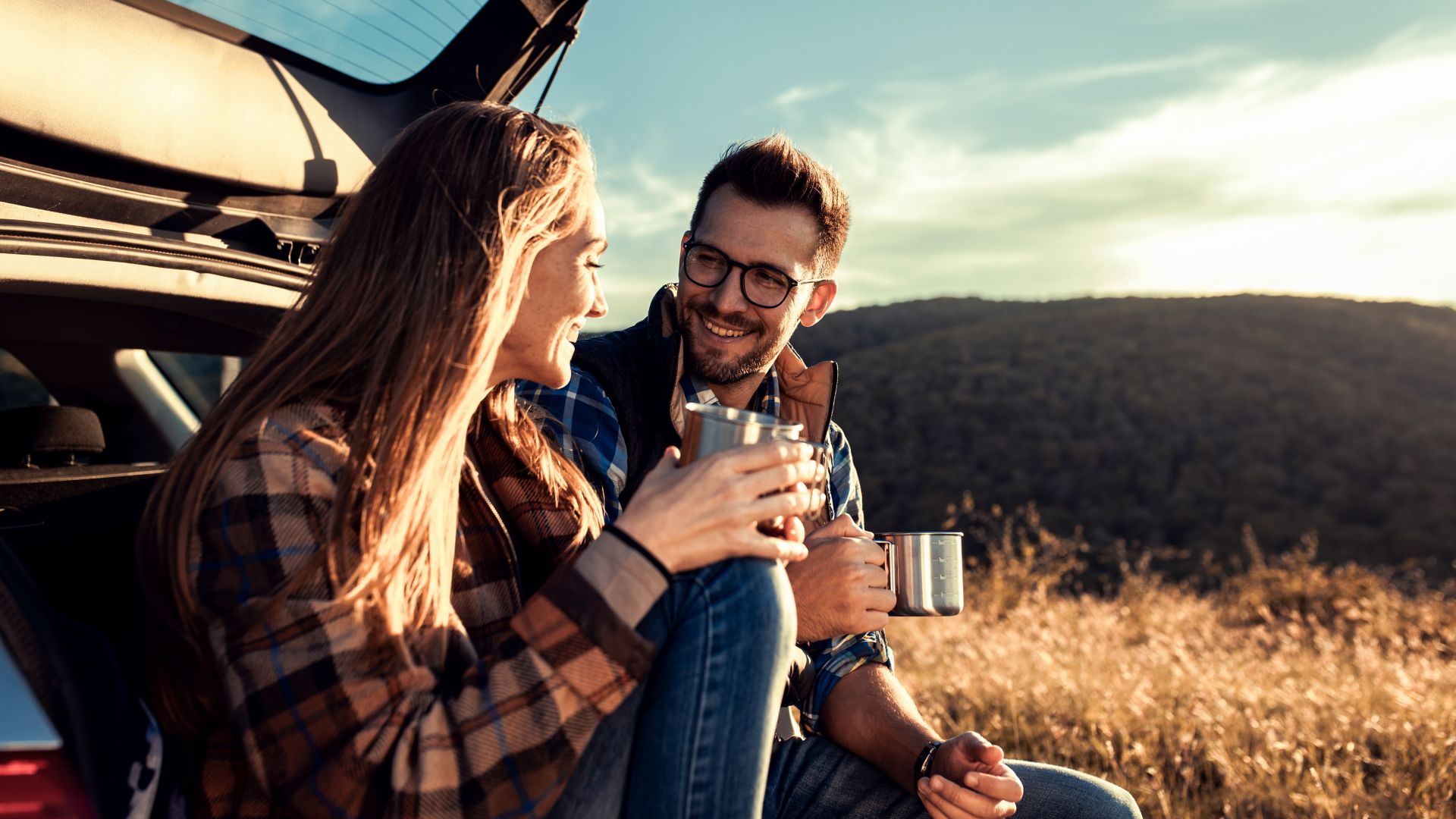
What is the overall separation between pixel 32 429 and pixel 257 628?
1.54 metres

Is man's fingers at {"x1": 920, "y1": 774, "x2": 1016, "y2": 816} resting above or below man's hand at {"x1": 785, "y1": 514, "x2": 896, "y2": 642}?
below

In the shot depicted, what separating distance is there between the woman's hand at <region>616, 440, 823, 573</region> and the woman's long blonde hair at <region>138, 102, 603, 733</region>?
279 mm

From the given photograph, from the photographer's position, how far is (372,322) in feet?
4.77

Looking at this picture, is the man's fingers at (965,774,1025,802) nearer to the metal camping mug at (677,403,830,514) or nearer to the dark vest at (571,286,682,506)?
the metal camping mug at (677,403,830,514)

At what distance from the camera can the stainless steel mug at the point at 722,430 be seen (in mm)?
1446

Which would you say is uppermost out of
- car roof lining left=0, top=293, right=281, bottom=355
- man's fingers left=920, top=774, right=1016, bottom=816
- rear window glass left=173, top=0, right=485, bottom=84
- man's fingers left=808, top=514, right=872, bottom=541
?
rear window glass left=173, top=0, right=485, bottom=84

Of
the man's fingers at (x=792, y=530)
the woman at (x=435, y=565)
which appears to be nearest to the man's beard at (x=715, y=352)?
the woman at (x=435, y=565)

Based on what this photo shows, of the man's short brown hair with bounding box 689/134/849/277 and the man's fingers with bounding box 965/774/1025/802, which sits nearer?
the man's fingers with bounding box 965/774/1025/802

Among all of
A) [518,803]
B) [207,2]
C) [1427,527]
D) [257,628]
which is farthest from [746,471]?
[1427,527]

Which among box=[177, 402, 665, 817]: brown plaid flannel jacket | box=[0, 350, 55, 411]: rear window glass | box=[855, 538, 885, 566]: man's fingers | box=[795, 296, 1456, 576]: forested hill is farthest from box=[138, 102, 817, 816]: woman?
box=[0, 350, 55, 411]: rear window glass

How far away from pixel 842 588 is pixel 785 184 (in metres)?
1.29

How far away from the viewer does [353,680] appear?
1.21m

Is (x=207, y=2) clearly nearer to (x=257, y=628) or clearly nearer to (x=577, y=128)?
(x=577, y=128)

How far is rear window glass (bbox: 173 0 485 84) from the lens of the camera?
88.7 inches
